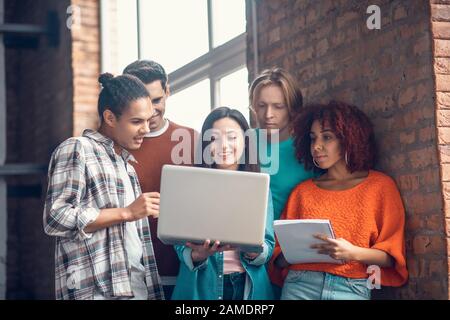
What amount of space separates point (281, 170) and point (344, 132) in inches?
12.9

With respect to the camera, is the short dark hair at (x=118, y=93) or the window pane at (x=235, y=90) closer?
the short dark hair at (x=118, y=93)

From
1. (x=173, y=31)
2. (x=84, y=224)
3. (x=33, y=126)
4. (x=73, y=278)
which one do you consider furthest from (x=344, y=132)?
(x=33, y=126)

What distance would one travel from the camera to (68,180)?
9.05 ft

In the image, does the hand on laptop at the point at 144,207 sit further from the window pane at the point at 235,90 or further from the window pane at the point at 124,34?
the window pane at the point at 124,34

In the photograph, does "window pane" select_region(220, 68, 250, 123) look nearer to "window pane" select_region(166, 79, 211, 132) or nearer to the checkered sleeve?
"window pane" select_region(166, 79, 211, 132)

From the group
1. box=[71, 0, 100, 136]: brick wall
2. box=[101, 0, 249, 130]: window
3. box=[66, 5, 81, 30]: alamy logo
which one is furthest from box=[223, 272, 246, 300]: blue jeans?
box=[66, 5, 81, 30]: alamy logo

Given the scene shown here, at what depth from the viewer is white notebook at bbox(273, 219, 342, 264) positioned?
266 centimetres

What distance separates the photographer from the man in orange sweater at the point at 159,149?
316cm

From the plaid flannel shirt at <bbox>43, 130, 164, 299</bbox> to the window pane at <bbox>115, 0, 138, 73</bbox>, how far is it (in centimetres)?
303

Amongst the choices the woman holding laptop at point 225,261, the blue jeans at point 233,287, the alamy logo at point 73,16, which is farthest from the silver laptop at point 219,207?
the alamy logo at point 73,16

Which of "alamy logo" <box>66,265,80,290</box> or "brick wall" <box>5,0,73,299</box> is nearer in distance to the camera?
"alamy logo" <box>66,265,80,290</box>

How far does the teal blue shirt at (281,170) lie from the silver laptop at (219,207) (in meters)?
0.45

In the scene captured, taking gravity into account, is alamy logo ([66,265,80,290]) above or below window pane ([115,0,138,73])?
below
